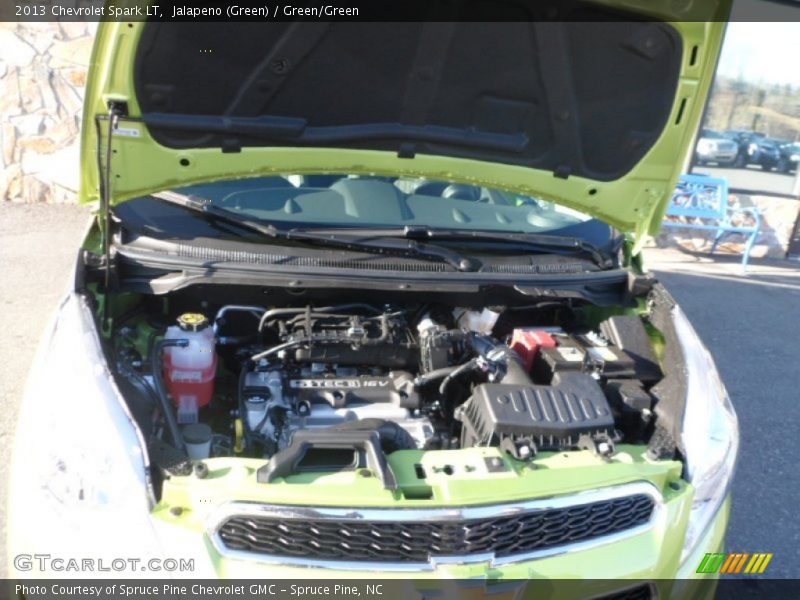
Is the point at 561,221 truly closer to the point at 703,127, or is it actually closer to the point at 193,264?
the point at 193,264

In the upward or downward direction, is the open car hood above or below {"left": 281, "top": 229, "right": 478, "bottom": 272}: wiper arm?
above

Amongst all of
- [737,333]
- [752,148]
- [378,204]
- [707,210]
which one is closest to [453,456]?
[378,204]

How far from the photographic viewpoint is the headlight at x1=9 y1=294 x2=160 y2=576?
177cm

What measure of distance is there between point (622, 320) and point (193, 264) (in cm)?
176

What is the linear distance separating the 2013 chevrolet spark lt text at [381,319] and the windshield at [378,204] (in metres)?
0.02

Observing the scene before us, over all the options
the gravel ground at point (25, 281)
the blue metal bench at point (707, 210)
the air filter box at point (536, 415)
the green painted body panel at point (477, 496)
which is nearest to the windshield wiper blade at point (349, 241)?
the air filter box at point (536, 415)

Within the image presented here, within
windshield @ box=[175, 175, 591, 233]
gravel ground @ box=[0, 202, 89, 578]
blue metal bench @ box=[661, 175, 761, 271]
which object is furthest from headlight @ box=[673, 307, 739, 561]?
blue metal bench @ box=[661, 175, 761, 271]

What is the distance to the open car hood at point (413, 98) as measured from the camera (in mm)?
2400

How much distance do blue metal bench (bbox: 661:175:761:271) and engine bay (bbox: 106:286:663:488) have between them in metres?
5.94

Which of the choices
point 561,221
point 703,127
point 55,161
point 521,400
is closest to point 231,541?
point 521,400

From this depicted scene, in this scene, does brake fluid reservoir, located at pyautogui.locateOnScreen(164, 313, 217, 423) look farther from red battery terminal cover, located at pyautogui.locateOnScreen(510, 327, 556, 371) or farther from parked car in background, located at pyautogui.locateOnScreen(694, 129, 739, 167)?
parked car in background, located at pyautogui.locateOnScreen(694, 129, 739, 167)

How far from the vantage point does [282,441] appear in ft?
7.63

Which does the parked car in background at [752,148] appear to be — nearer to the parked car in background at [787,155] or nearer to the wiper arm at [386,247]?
the parked car in background at [787,155]

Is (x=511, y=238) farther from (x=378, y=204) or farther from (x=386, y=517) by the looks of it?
(x=386, y=517)
